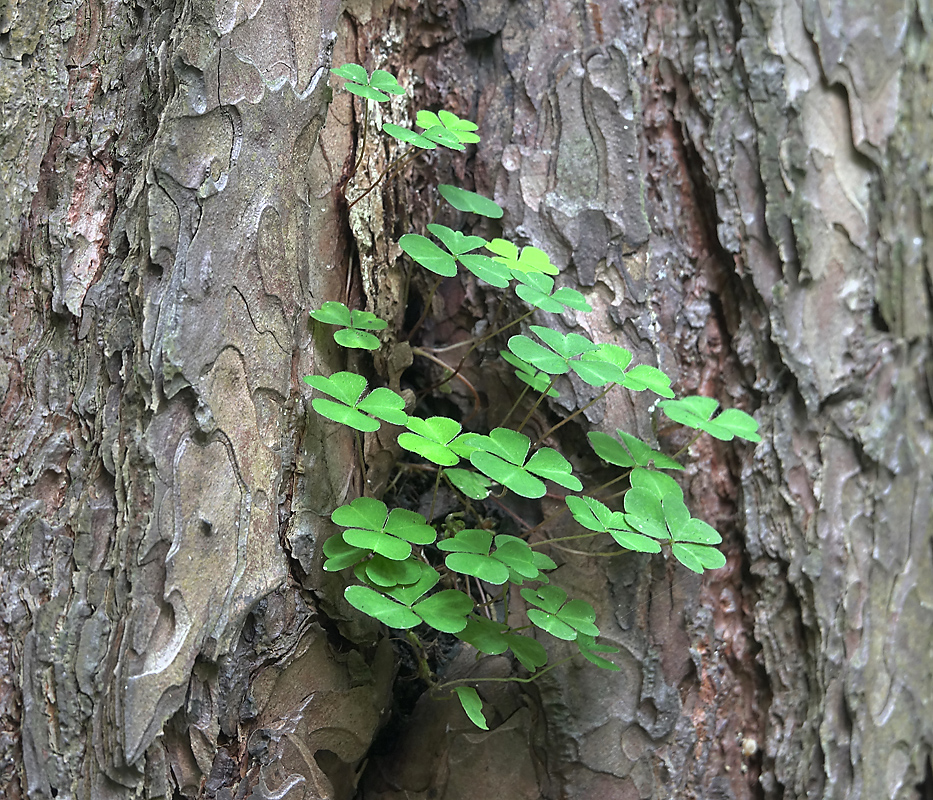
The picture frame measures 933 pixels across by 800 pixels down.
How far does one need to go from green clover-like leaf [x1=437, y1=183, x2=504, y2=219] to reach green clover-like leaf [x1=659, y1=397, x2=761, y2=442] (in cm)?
50

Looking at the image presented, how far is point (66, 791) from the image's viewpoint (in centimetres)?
122

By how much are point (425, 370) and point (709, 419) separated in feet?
1.98

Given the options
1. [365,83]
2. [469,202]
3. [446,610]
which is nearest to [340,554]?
[446,610]

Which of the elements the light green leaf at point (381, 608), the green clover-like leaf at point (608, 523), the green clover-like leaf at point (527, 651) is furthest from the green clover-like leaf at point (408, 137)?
the green clover-like leaf at point (527, 651)

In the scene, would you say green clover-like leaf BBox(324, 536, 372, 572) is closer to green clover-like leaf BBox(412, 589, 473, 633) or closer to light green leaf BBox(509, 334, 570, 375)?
green clover-like leaf BBox(412, 589, 473, 633)

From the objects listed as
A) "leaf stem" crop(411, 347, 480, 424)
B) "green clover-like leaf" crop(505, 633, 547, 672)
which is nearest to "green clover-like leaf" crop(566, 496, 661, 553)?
"green clover-like leaf" crop(505, 633, 547, 672)

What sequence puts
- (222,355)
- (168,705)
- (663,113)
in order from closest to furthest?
(168,705)
(222,355)
(663,113)

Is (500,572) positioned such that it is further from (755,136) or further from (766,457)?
(755,136)

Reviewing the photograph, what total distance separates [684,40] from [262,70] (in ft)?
3.00

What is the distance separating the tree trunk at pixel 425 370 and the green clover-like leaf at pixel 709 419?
0.12 metres

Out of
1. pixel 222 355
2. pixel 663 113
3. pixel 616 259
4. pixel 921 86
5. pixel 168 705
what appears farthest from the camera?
pixel 921 86

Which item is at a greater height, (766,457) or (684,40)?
(684,40)

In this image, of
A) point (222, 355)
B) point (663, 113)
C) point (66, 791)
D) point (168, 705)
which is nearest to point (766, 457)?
point (663, 113)

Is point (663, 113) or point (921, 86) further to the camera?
point (921, 86)
